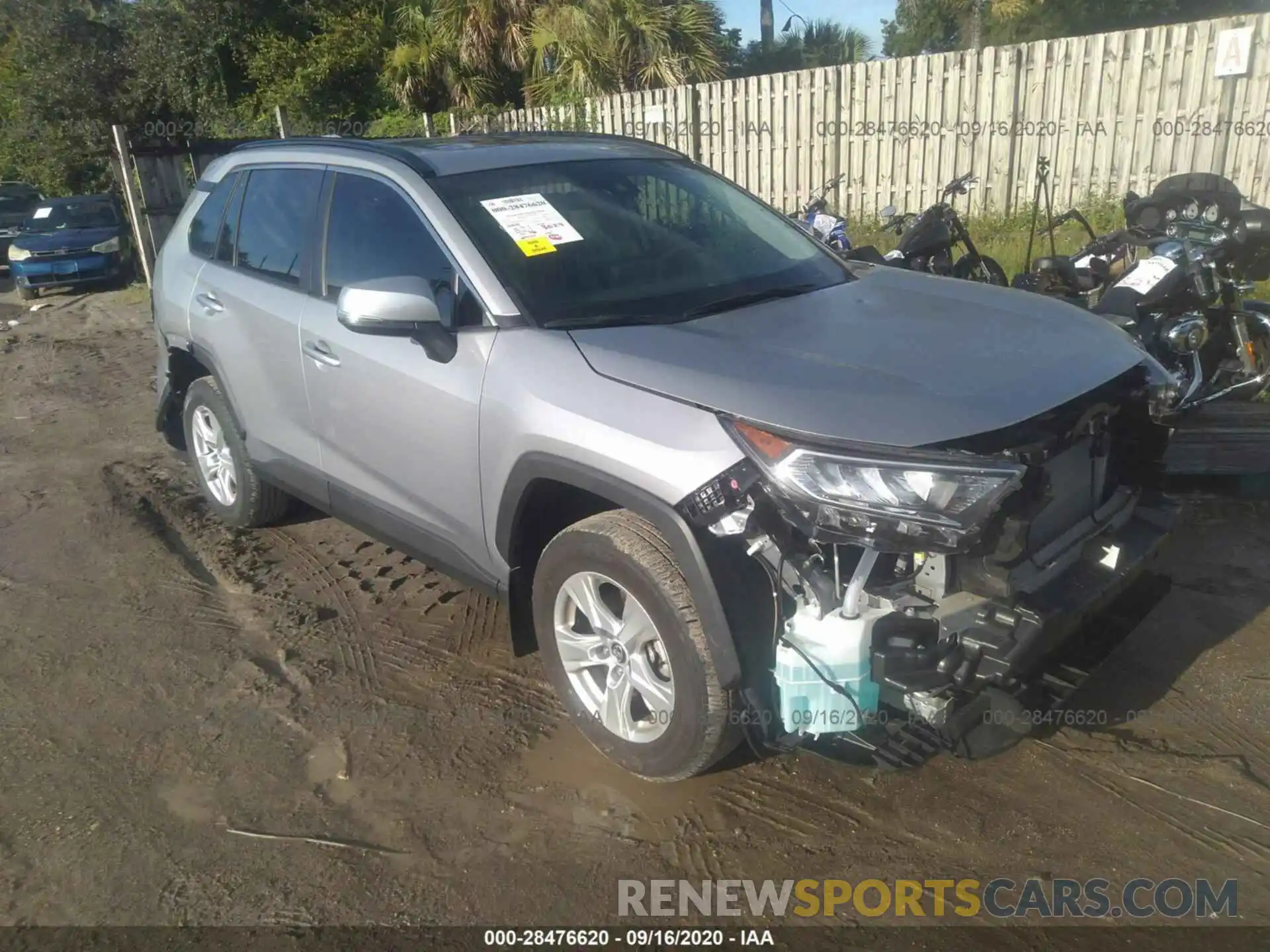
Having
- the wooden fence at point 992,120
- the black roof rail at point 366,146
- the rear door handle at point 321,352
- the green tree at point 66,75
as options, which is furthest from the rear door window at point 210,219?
the green tree at point 66,75

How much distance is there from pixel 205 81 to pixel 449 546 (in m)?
21.2

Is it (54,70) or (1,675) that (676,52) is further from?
(54,70)

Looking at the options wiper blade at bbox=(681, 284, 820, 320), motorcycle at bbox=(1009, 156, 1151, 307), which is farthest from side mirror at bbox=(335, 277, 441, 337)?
motorcycle at bbox=(1009, 156, 1151, 307)

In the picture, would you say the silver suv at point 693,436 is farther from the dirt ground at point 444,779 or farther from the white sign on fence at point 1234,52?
the white sign on fence at point 1234,52

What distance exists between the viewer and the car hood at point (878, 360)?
259 cm

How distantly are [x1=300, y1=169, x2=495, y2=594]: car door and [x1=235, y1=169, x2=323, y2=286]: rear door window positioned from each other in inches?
7.5

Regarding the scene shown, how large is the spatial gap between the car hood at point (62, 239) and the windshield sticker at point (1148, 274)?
50.4 feet

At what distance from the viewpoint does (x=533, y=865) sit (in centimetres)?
288

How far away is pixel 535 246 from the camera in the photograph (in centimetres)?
348

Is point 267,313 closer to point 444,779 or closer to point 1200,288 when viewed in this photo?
point 444,779

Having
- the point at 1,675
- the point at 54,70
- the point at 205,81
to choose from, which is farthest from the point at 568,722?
the point at 54,70

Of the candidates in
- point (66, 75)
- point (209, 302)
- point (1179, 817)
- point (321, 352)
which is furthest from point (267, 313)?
point (66, 75)

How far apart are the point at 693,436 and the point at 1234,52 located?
9138 millimetres

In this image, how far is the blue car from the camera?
15312mm
